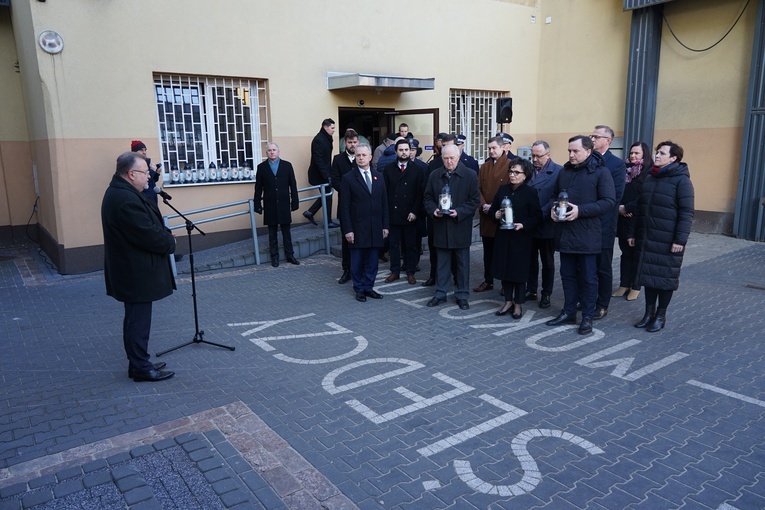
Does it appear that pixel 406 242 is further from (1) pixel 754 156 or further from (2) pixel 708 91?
(2) pixel 708 91

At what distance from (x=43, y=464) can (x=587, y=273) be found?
494cm

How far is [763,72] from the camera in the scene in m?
10.2

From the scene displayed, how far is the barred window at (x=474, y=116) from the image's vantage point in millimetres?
13273

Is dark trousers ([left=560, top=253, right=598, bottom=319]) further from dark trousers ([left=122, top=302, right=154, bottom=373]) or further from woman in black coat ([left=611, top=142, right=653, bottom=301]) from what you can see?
dark trousers ([left=122, top=302, right=154, bottom=373])

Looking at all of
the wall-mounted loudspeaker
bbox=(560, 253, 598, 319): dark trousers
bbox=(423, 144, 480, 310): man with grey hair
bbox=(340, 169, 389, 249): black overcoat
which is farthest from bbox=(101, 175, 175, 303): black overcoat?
the wall-mounted loudspeaker

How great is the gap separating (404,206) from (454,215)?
152 cm

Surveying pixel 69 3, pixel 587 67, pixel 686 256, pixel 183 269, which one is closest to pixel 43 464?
pixel 183 269

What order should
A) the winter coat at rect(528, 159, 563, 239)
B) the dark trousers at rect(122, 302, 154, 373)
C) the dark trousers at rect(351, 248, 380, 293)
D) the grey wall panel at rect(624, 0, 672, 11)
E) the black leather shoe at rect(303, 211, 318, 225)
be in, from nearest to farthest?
the dark trousers at rect(122, 302, 154, 373), the winter coat at rect(528, 159, 563, 239), the dark trousers at rect(351, 248, 380, 293), the black leather shoe at rect(303, 211, 318, 225), the grey wall panel at rect(624, 0, 672, 11)

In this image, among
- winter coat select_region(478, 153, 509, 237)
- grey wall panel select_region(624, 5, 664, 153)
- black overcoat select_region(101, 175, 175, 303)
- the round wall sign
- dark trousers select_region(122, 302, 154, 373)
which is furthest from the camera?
grey wall panel select_region(624, 5, 664, 153)

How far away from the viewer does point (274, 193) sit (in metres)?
8.80

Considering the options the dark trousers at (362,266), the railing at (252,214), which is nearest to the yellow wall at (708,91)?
the railing at (252,214)

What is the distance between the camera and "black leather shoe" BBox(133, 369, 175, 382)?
15.4 ft

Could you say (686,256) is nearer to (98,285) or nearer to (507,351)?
(507,351)

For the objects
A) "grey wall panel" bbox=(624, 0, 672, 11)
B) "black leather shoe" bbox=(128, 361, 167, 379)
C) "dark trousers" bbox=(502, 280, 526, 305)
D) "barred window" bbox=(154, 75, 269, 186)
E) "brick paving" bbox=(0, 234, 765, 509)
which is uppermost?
"grey wall panel" bbox=(624, 0, 672, 11)
